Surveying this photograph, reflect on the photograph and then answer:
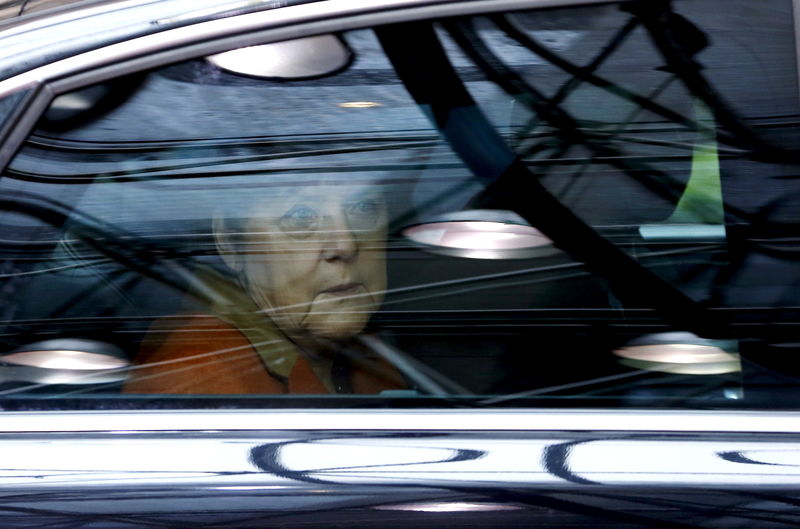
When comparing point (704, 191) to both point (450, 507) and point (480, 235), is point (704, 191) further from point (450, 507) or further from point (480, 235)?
point (450, 507)

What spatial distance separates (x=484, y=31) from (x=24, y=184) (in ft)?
2.38

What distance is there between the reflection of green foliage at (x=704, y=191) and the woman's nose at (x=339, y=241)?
0.47 metres

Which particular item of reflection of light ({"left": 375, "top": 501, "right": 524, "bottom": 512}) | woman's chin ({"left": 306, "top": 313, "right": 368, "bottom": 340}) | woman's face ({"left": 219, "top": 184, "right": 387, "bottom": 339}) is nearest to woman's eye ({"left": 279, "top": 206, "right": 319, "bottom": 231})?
woman's face ({"left": 219, "top": 184, "right": 387, "bottom": 339})

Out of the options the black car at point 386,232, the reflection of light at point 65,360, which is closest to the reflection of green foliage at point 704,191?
the black car at point 386,232

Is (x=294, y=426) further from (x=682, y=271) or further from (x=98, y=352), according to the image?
(x=682, y=271)

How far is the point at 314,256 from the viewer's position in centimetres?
139

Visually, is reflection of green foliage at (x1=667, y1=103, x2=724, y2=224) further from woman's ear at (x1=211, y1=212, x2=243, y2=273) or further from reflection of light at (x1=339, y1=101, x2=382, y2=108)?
woman's ear at (x1=211, y1=212, x2=243, y2=273)

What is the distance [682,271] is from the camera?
52.2 inches

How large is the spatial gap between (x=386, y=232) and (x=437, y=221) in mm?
80

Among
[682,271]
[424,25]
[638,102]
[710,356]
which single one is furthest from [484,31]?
[710,356]

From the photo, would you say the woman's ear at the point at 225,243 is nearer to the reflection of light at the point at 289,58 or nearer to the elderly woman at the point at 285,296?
the elderly woman at the point at 285,296

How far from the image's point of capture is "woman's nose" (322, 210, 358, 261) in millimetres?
1388

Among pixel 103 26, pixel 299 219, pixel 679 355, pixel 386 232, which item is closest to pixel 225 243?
pixel 299 219

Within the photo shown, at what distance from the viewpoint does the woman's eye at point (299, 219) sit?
1379mm
